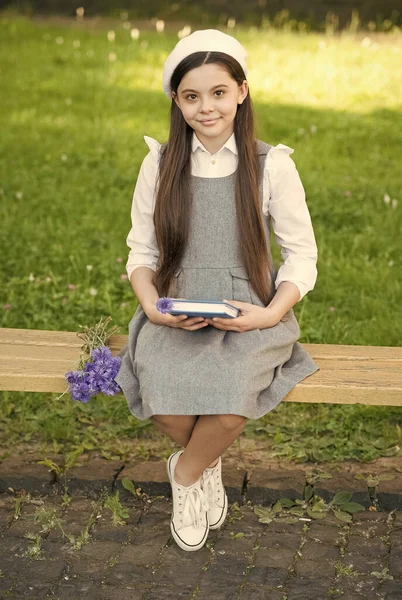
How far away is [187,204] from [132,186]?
3.08m

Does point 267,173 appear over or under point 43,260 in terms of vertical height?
over

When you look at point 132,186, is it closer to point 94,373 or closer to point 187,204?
point 187,204

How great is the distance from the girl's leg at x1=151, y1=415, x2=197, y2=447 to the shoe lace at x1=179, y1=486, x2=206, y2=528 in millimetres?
174

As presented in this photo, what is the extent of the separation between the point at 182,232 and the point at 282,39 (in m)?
7.18

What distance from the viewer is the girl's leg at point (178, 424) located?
3.26 metres

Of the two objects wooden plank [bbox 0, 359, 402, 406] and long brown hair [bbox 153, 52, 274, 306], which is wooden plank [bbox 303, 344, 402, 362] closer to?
wooden plank [bbox 0, 359, 402, 406]

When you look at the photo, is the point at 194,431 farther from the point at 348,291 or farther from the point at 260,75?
the point at 260,75

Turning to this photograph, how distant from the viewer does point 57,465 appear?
3.86 metres

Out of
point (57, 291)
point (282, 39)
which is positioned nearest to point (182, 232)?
point (57, 291)

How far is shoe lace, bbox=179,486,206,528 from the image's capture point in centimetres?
339

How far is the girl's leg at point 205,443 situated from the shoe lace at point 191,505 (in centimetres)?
3

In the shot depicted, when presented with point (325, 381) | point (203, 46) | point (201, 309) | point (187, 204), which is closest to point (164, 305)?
point (201, 309)

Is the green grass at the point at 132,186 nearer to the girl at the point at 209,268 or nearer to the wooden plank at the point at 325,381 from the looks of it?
the girl at the point at 209,268

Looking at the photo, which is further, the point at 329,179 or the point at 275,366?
the point at 329,179
